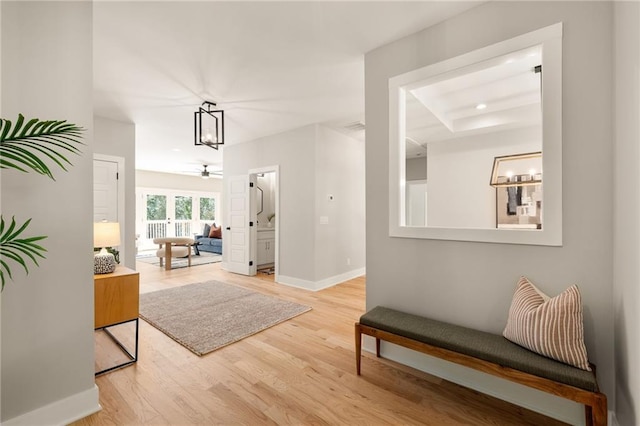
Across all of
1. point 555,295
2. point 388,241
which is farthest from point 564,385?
point 388,241

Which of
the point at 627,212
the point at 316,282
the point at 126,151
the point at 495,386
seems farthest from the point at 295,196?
the point at 627,212

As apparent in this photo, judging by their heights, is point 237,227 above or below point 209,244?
above

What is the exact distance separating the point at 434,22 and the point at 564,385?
2.49 m

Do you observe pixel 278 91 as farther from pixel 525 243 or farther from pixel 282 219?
pixel 525 243

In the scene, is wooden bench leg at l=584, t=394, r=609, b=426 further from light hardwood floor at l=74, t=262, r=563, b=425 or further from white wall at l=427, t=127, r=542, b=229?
white wall at l=427, t=127, r=542, b=229

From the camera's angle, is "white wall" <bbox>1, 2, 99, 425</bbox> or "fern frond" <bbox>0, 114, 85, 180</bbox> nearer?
"fern frond" <bbox>0, 114, 85, 180</bbox>

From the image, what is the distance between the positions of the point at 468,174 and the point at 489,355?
3488 mm

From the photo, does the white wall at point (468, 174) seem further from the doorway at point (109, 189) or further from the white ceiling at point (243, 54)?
the doorway at point (109, 189)

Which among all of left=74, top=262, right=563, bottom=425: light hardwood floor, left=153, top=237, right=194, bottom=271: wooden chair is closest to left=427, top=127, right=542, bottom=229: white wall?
left=74, top=262, right=563, bottom=425: light hardwood floor

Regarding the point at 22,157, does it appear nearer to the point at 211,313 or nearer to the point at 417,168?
the point at 211,313

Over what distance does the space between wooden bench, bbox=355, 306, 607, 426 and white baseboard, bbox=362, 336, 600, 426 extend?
139 millimetres

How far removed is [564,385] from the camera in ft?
4.56

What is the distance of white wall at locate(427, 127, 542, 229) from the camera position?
4.02 meters

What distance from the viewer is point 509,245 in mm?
1855
